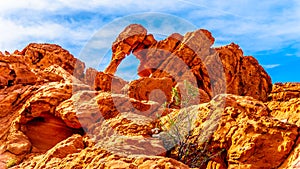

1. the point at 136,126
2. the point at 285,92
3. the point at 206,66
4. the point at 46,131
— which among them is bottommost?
the point at 46,131

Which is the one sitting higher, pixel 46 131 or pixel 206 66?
pixel 206 66

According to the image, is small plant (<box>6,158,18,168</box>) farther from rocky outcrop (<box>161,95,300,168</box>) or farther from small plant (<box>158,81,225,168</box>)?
rocky outcrop (<box>161,95,300,168</box>)

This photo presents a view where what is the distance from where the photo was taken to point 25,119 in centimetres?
2162

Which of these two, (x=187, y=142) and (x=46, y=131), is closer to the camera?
(x=187, y=142)

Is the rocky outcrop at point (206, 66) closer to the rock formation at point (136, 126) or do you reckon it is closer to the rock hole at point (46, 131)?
the rock formation at point (136, 126)

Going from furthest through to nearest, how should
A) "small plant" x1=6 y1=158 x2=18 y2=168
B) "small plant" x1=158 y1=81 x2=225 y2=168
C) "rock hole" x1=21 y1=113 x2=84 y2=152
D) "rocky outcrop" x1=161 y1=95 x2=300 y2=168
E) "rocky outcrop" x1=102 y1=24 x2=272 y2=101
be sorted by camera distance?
"rocky outcrop" x1=102 y1=24 x2=272 y2=101, "rock hole" x1=21 y1=113 x2=84 y2=152, "small plant" x1=6 y1=158 x2=18 y2=168, "small plant" x1=158 y1=81 x2=225 y2=168, "rocky outcrop" x1=161 y1=95 x2=300 y2=168

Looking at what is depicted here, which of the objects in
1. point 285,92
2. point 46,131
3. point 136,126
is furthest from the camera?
point 285,92

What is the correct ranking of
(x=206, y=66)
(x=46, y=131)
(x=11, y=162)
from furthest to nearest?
1. (x=206, y=66)
2. (x=46, y=131)
3. (x=11, y=162)

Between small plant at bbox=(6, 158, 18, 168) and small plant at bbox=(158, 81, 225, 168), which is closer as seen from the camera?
small plant at bbox=(158, 81, 225, 168)

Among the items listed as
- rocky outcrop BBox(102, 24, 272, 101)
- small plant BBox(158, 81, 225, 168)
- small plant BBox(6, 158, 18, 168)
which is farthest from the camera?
rocky outcrop BBox(102, 24, 272, 101)

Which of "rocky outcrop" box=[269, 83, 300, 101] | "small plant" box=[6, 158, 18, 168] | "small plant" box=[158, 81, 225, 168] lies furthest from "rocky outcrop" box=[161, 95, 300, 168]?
"rocky outcrop" box=[269, 83, 300, 101]

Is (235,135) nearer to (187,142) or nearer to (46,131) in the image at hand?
(187,142)

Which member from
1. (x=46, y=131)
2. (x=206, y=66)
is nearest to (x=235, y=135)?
(x=46, y=131)

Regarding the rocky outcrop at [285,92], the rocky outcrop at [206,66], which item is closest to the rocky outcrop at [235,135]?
the rocky outcrop at [285,92]
